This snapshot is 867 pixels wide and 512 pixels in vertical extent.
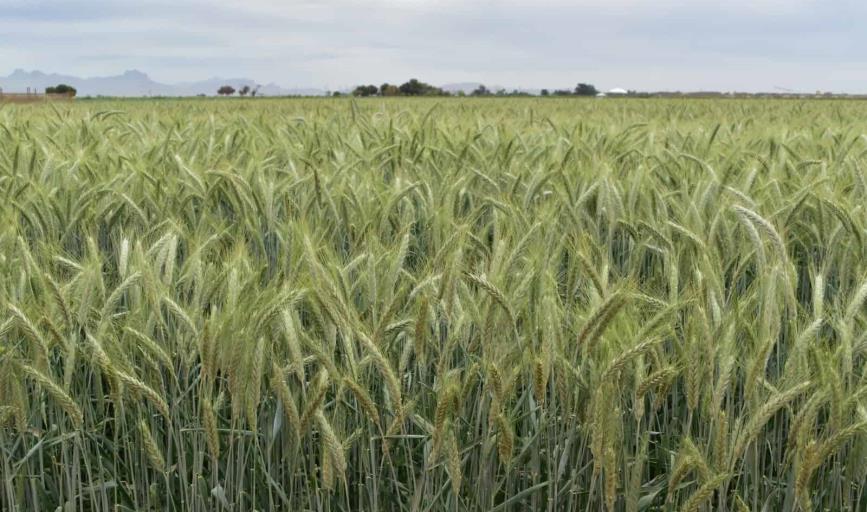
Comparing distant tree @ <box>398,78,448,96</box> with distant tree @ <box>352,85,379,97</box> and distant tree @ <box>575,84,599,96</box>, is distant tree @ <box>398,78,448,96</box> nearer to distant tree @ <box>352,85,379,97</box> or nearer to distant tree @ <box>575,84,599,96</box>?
distant tree @ <box>352,85,379,97</box>

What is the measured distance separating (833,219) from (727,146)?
2.31 m

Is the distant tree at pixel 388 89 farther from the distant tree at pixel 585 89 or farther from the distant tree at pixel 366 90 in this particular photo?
the distant tree at pixel 585 89

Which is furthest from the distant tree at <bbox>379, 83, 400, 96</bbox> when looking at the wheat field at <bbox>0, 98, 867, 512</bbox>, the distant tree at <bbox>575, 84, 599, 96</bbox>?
the wheat field at <bbox>0, 98, 867, 512</bbox>

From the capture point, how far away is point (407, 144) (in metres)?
4.52

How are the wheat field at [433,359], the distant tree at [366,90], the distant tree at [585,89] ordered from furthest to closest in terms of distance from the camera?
the distant tree at [585,89], the distant tree at [366,90], the wheat field at [433,359]

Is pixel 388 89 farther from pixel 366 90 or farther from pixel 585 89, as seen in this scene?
pixel 585 89

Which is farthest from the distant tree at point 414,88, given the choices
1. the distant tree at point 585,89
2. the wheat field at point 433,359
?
the wheat field at point 433,359

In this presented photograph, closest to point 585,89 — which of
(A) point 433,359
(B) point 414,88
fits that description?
(B) point 414,88

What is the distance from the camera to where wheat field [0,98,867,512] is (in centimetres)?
166

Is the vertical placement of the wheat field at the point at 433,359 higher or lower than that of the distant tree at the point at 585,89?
lower

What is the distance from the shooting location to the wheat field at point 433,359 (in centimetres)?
166

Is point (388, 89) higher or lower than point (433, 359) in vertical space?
higher

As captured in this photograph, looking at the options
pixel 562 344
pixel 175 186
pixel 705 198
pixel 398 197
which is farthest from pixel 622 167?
pixel 562 344

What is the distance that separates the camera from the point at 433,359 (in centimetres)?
212
